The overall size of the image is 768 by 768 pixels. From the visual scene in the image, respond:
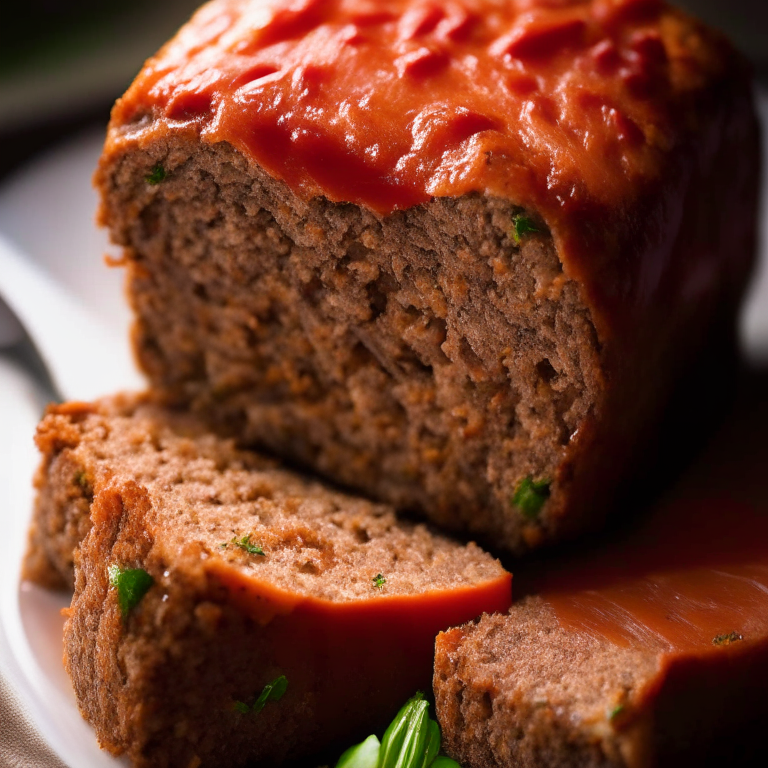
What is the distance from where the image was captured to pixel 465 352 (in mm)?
3762

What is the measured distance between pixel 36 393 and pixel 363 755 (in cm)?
268

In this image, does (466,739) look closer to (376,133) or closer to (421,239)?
(421,239)

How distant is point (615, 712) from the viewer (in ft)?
9.33

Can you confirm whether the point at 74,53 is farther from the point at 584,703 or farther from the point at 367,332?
the point at 584,703

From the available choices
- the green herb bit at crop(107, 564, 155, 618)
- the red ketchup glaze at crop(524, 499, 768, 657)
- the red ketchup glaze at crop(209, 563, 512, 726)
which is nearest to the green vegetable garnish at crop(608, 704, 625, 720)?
the red ketchup glaze at crop(524, 499, 768, 657)

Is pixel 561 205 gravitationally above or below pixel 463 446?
above

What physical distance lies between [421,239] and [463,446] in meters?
0.88

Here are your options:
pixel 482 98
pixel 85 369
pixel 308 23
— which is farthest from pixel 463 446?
pixel 85 369

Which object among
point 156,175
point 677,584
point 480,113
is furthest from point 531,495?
point 156,175

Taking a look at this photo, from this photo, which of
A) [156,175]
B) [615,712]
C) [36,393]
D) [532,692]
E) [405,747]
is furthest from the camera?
[36,393]

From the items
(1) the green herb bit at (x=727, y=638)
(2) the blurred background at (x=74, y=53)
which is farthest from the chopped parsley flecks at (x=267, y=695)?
(2) the blurred background at (x=74, y=53)

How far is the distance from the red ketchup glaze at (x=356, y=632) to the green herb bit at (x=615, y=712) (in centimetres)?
72

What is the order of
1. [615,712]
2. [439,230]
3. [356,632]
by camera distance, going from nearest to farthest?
[615,712]
[356,632]
[439,230]

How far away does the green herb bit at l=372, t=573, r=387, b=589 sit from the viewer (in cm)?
341
